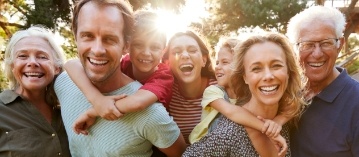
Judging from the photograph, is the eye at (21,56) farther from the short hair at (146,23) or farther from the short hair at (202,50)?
the short hair at (202,50)

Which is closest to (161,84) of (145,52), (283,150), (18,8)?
(145,52)

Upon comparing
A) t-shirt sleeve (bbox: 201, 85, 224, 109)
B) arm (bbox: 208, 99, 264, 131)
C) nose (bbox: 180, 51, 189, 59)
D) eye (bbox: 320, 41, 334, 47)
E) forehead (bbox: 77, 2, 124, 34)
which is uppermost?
forehead (bbox: 77, 2, 124, 34)

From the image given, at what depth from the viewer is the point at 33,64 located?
314 centimetres

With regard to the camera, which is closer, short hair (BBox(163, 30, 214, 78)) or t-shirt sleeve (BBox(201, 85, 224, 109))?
t-shirt sleeve (BBox(201, 85, 224, 109))

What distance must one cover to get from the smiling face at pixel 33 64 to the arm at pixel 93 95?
34 centimetres

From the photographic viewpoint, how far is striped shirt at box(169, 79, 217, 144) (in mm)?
3246

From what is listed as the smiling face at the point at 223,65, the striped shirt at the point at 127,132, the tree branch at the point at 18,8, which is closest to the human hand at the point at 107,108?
the striped shirt at the point at 127,132

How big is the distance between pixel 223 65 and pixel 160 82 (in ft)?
2.23

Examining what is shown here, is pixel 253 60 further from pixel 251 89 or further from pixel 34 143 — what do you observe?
pixel 34 143

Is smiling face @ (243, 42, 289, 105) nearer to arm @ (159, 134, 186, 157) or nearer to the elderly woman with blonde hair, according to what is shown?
arm @ (159, 134, 186, 157)

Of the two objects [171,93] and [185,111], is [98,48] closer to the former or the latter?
[171,93]

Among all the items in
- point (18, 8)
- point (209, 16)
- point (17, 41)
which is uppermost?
point (18, 8)

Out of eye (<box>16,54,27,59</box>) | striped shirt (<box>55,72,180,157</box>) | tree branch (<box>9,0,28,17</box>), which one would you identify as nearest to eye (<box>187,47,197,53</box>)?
striped shirt (<box>55,72,180,157</box>)

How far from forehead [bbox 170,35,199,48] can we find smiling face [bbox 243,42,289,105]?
701 mm
